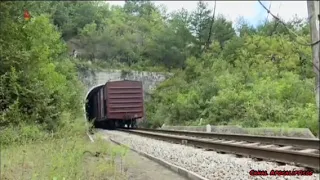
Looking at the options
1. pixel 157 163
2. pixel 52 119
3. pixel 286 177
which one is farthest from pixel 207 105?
pixel 286 177

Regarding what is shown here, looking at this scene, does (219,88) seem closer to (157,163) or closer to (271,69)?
(271,69)

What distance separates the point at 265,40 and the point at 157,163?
29.5 m

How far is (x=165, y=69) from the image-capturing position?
2044 inches

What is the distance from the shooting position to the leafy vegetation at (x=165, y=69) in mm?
15109

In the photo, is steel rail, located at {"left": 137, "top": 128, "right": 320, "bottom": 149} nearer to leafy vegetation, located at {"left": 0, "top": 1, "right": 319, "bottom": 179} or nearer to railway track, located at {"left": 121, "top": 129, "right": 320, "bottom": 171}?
railway track, located at {"left": 121, "top": 129, "right": 320, "bottom": 171}

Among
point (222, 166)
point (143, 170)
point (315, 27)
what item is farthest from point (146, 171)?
point (315, 27)

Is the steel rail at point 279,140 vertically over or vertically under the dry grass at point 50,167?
over

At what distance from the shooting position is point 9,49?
15.2 m

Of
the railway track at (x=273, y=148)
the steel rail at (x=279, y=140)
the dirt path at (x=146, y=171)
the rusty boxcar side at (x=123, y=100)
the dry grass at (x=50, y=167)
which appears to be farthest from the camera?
the rusty boxcar side at (x=123, y=100)

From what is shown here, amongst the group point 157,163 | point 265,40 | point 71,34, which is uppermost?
point 71,34

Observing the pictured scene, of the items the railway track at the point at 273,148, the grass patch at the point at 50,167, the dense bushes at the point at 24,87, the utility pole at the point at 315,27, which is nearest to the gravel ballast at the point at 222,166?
the railway track at the point at 273,148

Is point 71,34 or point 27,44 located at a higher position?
point 71,34

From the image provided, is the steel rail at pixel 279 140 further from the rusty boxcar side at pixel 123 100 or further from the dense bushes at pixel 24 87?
the rusty boxcar side at pixel 123 100

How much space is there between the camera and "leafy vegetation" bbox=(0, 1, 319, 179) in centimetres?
1511
